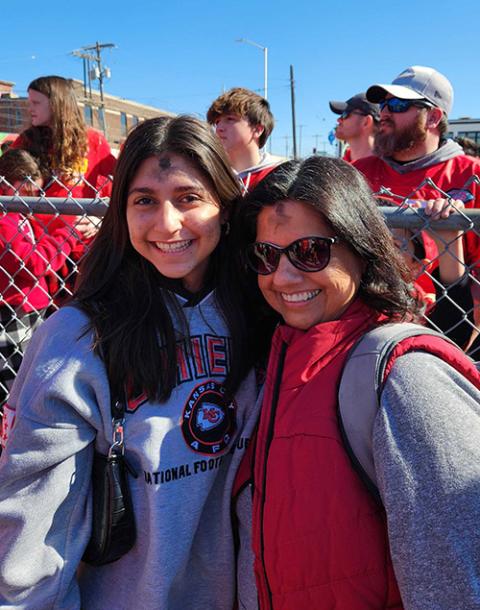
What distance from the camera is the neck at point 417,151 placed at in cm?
312

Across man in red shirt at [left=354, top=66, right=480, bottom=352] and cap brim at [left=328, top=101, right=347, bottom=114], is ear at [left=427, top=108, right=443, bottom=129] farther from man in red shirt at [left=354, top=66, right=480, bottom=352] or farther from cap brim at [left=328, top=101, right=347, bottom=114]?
cap brim at [left=328, top=101, right=347, bottom=114]

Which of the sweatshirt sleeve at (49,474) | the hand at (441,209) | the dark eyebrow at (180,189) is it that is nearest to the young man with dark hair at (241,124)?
the hand at (441,209)

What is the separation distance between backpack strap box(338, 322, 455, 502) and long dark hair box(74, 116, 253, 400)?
433 mm

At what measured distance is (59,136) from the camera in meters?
3.41

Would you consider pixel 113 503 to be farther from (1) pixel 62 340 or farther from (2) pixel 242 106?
(2) pixel 242 106

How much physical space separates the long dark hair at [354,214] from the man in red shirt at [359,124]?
12.2 ft

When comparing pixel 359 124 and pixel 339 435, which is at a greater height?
pixel 359 124

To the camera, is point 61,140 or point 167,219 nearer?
point 167,219

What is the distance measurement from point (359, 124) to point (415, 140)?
1869mm

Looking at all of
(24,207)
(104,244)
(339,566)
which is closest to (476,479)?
(339,566)

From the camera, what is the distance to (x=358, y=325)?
1205 millimetres

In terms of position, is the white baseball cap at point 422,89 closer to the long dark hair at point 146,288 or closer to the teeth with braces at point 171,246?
the long dark hair at point 146,288

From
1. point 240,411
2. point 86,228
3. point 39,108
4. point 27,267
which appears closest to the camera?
point 240,411

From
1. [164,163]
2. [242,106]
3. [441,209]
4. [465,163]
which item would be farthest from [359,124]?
[164,163]
